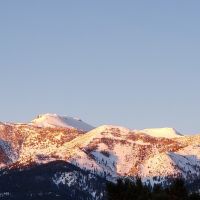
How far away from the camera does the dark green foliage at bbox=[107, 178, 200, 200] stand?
188625 millimetres

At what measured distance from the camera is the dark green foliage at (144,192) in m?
189

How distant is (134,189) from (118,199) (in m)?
6.17

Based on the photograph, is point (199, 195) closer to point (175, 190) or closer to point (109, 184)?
point (175, 190)

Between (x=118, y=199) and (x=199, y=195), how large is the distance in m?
23.6

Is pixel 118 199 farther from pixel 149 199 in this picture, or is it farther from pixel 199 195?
pixel 199 195

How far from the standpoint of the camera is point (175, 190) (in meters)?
190

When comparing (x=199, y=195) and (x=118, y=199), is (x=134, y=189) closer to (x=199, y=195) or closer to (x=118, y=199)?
(x=118, y=199)

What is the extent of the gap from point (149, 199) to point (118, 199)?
9.96 meters

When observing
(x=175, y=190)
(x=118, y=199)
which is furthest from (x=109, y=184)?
(x=175, y=190)

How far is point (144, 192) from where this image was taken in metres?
197

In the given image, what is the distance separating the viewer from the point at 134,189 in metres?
197

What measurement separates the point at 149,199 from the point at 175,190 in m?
7.91

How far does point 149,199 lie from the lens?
190 metres

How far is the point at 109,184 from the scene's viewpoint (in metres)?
194
